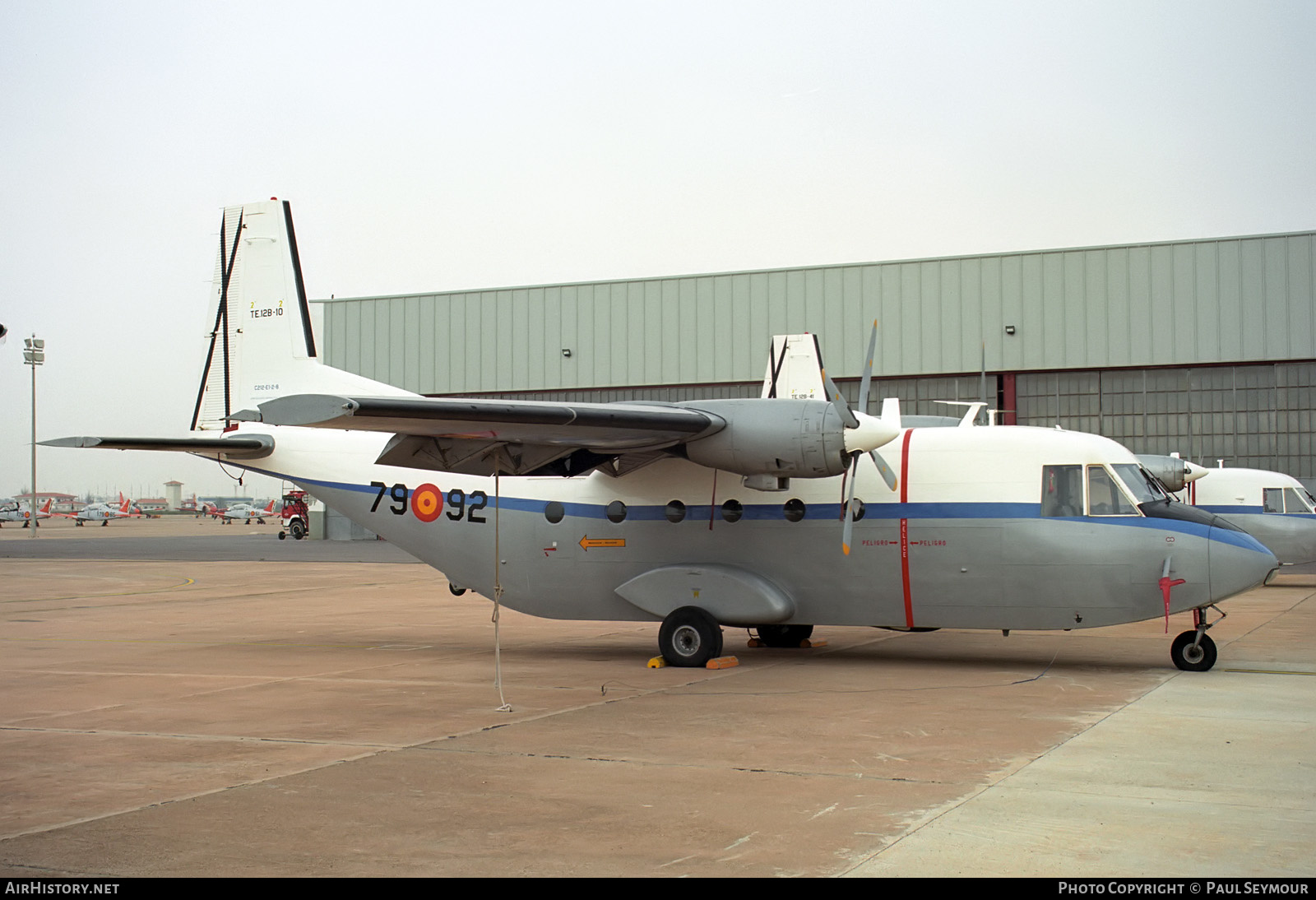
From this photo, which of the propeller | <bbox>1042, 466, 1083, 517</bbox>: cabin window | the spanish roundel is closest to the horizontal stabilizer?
the spanish roundel

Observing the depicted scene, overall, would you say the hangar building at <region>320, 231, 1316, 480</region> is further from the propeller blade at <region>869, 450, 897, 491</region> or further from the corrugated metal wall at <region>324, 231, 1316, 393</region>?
the propeller blade at <region>869, 450, 897, 491</region>

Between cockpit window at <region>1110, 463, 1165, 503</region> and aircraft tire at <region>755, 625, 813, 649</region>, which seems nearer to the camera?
cockpit window at <region>1110, 463, 1165, 503</region>

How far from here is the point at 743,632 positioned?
56.1 ft

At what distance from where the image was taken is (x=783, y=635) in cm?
1508

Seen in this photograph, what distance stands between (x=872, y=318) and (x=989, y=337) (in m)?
4.00

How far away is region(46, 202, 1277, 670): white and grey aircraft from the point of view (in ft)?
39.3

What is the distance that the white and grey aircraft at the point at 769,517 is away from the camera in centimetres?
1197

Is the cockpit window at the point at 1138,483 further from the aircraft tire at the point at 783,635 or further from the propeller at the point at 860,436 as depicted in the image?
the aircraft tire at the point at 783,635

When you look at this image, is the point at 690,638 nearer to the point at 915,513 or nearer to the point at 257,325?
the point at 915,513

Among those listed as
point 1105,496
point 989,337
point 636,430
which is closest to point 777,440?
point 636,430

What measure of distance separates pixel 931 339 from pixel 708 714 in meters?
32.2

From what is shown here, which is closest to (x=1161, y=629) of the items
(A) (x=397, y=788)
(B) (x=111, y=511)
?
(A) (x=397, y=788)

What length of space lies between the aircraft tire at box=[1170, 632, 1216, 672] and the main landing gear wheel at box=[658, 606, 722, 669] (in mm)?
4965

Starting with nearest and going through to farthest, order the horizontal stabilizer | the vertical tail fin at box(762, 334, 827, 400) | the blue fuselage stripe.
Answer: the blue fuselage stripe < the horizontal stabilizer < the vertical tail fin at box(762, 334, 827, 400)
